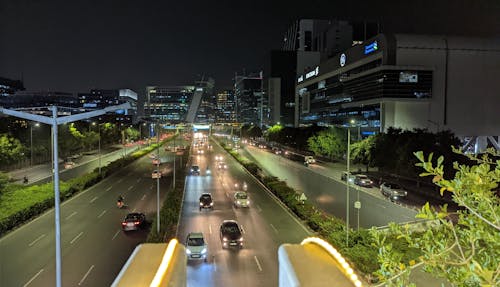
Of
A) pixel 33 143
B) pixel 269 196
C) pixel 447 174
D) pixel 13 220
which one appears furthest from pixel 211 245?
pixel 33 143

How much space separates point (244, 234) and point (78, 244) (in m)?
8.80

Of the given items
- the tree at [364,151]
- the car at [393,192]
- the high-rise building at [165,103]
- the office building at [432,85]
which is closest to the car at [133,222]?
the car at [393,192]

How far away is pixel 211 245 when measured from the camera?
70.0 feet

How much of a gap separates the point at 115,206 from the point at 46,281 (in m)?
15.6

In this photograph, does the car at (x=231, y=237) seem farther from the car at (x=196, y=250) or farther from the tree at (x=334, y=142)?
the tree at (x=334, y=142)

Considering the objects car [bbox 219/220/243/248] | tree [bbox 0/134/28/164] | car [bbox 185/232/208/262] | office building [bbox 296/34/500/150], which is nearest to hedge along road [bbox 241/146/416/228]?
car [bbox 219/220/243/248]

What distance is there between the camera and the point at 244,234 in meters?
23.4

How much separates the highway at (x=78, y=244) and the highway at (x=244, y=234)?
10.6ft

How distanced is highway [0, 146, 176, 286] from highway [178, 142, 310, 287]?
3229 millimetres

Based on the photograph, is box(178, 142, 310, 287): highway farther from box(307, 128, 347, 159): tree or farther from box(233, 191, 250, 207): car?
box(307, 128, 347, 159): tree

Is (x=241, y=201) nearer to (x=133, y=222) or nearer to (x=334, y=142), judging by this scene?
(x=133, y=222)

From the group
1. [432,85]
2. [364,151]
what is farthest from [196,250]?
[432,85]

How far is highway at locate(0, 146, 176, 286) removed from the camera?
16906 millimetres

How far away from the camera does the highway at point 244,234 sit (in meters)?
16.6
